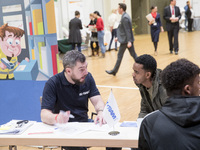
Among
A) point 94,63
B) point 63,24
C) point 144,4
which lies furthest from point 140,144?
point 144,4

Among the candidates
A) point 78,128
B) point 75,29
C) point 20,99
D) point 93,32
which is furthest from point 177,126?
point 93,32

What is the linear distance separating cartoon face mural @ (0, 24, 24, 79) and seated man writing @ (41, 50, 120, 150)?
139 cm

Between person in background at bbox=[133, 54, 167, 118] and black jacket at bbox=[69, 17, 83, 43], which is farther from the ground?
black jacket at bbox=[69, 17, 83, 43]

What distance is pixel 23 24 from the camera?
4.00 meters

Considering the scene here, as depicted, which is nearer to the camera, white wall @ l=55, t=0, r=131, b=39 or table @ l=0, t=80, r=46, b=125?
table @ l=0, t=80, r=46, b=125

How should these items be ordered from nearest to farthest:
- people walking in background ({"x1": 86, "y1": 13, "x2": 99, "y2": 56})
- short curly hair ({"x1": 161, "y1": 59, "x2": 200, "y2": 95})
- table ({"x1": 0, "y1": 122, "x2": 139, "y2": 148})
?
short curly hair ({"x1": 161, "y1": 59, "x2": 200, "y2": 95})
table ({"x1": 0, "y1": 122, "x2": 139, "y2": 148})
people walking in background ({"x1": 86, "y1": 13, "x2": 99, "y2": 56})

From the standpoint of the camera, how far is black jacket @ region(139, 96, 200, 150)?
56.7 inches

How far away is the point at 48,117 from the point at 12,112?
5.40 ft

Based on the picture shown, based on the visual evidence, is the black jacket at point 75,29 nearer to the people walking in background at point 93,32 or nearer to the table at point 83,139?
the people walking in background at point 93,32

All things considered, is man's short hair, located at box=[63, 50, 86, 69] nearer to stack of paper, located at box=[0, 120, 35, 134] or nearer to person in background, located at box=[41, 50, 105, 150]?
person in background, located at box=[41, 50, 105, 150]

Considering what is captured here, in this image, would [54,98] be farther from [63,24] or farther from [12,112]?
[63,24]

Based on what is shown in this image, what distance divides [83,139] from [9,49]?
2.20 meters

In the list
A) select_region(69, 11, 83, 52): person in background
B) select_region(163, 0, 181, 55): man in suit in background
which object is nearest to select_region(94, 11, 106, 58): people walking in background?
select_region(69, 11, 83, 52): person in background

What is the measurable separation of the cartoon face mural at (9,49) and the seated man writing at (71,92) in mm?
1389
